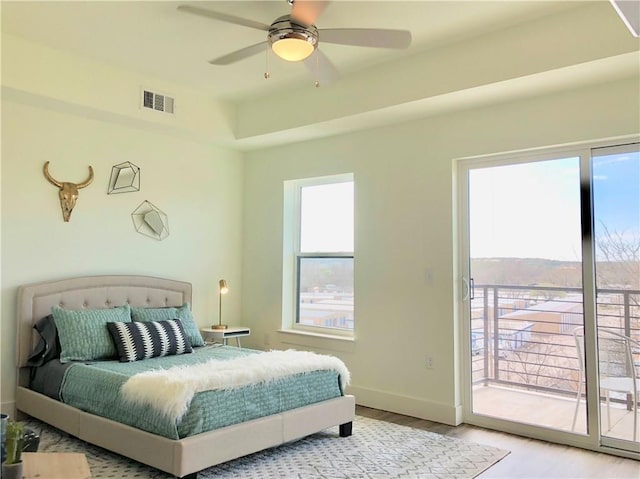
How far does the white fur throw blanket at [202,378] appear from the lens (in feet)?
9.20

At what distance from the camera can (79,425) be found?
3297mm

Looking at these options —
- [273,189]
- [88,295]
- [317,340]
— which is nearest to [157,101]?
[273,189]

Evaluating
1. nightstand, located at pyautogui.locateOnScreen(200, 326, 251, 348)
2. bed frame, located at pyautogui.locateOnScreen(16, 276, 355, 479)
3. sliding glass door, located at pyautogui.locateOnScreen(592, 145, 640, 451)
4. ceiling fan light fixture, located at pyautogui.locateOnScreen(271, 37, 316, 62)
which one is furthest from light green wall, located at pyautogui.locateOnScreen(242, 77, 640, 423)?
ceiling fan light fixture, located at pyautogui.locateOnScreen(271, 37, 316, 62)

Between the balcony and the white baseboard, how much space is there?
0.69 feet

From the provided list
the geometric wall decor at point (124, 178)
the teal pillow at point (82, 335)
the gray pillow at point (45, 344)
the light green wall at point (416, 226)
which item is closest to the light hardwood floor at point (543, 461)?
the light green wall at point (416, 226)

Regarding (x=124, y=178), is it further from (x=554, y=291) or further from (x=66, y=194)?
(x=554, y=291)

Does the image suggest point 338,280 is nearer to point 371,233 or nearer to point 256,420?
point 371,233

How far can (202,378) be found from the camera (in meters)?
2.91

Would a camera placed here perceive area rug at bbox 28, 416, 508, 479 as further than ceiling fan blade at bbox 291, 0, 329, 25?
Yes

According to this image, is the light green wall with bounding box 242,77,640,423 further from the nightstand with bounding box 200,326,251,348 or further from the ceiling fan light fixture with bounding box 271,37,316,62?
the ceiling fan light fixture with bounding box 271,37,316,62

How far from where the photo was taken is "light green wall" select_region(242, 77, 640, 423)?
3.77 metres

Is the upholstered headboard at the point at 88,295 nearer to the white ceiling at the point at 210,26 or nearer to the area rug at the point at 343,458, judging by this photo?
the area rug at the point at 343,458

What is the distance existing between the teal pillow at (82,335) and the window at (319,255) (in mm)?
1939

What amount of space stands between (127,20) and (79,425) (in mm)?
2658
